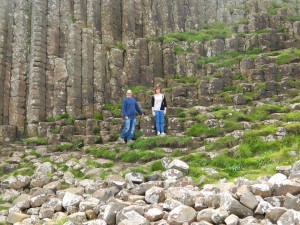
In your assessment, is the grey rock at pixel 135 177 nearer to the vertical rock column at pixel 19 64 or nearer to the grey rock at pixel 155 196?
the grey rock at pixel 155 196

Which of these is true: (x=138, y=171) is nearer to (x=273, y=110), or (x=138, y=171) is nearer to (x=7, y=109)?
(x=273, y=110)

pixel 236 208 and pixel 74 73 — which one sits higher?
pixel 74 73

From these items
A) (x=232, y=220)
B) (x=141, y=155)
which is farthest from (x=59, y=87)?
(x=232, y=220)

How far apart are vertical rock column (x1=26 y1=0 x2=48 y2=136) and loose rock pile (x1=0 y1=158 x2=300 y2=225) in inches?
268

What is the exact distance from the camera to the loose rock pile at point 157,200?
688cm

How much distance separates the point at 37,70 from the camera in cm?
1864

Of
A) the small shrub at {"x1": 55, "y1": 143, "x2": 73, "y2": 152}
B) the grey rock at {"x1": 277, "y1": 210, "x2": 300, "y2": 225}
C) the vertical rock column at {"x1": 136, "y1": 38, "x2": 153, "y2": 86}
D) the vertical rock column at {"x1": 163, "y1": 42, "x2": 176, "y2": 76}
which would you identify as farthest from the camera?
the vertical rock column at {"x1": 163, "y1": 42, "x2": 176, "y2": 76}

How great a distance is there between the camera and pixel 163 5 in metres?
24.3

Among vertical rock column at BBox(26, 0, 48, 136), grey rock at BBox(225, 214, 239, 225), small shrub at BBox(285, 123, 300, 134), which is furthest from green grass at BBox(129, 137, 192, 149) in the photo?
grey rock at BBox(225, 214, 239, 225)

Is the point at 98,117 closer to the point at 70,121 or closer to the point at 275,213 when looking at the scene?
the point at 70,121

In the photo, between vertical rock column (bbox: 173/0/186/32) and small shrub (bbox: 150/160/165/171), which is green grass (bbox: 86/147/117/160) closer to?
small shrub (bbox: 150/160/165/171)

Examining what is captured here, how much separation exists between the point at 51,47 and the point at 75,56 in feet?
4.00

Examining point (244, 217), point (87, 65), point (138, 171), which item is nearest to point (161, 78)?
point (87, 65)

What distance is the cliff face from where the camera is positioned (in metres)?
18.5
